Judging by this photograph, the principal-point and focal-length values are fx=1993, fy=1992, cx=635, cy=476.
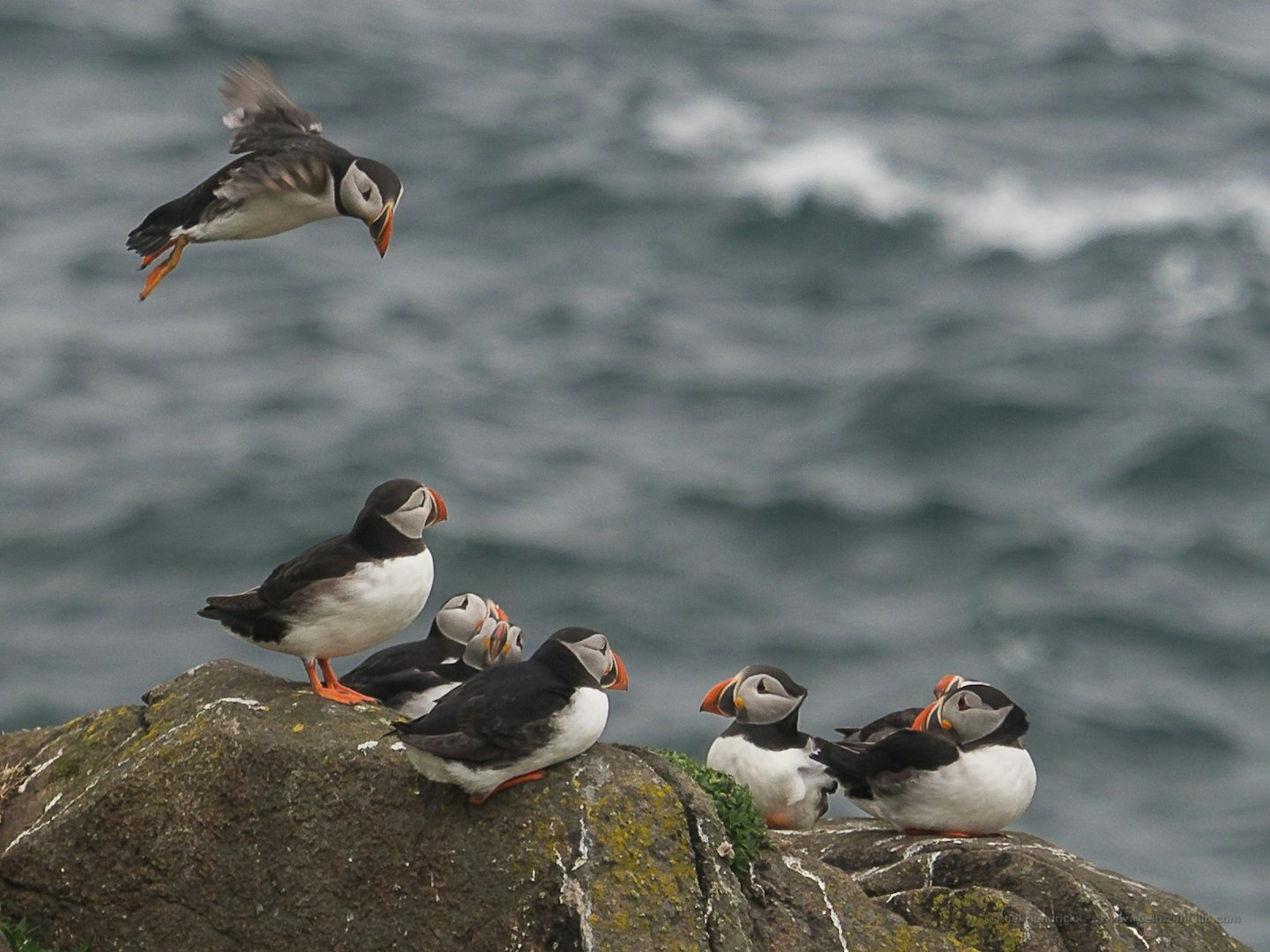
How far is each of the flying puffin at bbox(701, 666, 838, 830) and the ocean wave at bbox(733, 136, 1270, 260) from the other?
31.5 meters

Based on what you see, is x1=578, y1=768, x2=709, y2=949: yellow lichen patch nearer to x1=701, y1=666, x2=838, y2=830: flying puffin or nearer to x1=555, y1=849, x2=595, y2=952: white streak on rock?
x1=555, y1=849, x2=595, y2=952: white streak on rock

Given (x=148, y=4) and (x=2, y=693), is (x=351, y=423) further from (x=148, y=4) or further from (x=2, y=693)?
(x=148, y=4)

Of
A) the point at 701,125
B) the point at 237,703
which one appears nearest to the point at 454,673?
the point at 237,703

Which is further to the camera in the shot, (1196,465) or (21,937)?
(1196,465)

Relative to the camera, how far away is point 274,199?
8.23 meters

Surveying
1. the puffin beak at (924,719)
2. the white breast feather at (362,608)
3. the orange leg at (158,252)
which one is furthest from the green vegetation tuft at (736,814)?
the orange leg at (158,252)

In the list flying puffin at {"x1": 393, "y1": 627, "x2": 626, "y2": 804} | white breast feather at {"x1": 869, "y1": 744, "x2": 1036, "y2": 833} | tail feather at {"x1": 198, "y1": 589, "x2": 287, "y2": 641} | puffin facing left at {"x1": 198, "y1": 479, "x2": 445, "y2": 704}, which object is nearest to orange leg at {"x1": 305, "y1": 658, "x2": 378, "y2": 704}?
puffin facing left at {"x1": 198, "y1": 479, "x2": 445, "y2": 704}

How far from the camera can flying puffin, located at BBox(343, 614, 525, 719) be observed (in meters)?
9.18

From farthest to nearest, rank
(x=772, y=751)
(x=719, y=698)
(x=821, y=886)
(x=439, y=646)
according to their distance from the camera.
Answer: (x=719, y=698) < (x=772, y=751) < (x=439, y=646) < (x=821, y=886)

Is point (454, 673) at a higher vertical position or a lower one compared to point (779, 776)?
higher

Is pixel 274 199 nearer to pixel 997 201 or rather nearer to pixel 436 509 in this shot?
pixel 436 509

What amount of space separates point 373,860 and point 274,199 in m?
2.72

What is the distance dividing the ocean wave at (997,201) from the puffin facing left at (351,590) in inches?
1313

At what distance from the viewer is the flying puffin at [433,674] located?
918 centimetres
